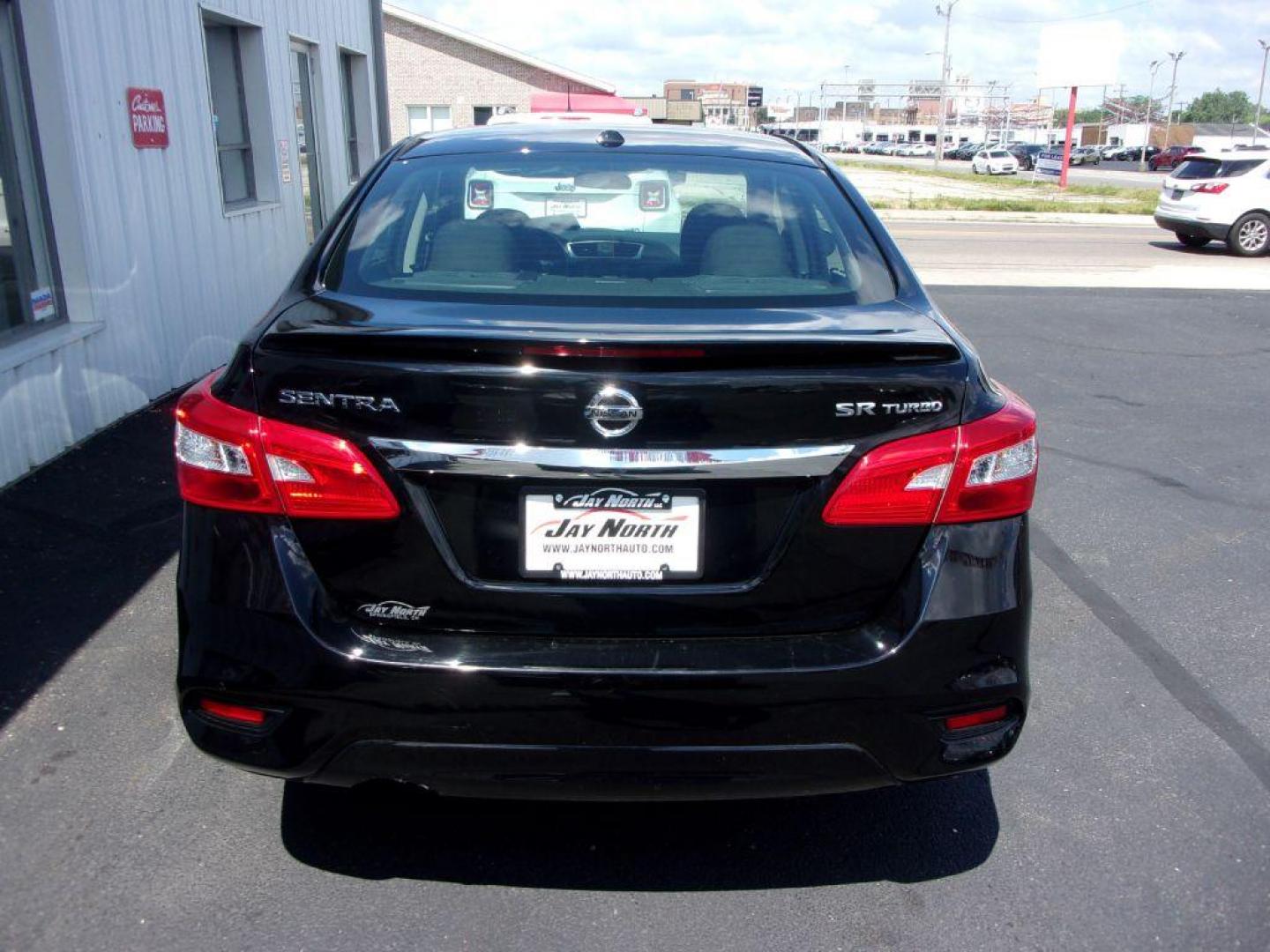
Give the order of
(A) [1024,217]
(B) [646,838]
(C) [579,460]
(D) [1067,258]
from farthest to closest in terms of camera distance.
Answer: (A) [1024,217]
(D) [1067,258]
(B) [646,838]
(C) [579,460]

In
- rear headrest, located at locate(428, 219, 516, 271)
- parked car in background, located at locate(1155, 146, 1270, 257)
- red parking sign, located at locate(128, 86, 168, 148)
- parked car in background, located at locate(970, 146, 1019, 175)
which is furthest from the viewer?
parked car in background, located at locate(970, 146, 1019, 175)

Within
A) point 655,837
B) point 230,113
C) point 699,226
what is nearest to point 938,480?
point 699,226

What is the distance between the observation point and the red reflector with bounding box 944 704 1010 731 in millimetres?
2486

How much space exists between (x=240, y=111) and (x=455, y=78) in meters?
35.8

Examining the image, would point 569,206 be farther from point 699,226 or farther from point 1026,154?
point 1026,154

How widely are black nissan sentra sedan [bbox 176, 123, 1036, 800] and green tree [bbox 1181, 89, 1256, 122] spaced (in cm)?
15629

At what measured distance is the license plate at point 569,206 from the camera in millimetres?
3592

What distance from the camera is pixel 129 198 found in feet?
22.2

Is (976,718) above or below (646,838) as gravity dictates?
above

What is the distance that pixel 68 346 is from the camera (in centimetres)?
608

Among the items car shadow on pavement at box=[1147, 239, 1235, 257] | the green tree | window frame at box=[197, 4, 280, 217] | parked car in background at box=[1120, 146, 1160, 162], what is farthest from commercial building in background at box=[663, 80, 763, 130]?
the green tree

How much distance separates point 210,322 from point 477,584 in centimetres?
638

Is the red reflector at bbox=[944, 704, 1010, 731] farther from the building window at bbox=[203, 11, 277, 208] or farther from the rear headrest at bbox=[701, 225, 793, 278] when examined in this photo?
the building window at bbox=[203, 11, 277, 208]

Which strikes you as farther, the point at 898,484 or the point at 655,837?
the point at 655,837
